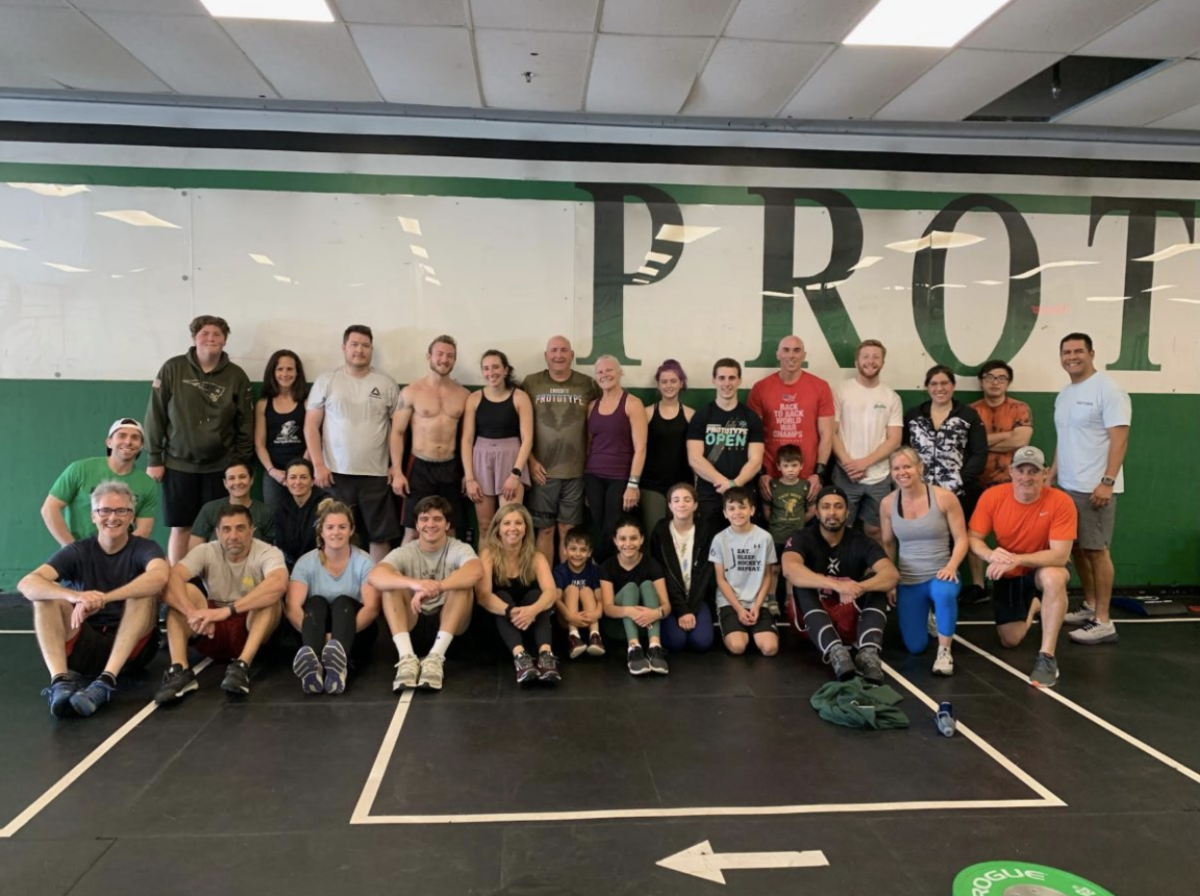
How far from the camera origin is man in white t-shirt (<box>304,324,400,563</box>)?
4566 millimetres

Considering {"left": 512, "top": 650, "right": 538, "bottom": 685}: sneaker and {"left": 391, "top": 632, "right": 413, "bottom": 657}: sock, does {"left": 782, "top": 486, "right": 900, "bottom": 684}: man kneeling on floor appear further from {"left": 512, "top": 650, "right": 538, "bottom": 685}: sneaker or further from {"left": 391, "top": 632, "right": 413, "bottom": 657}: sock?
{"left": 391, "top": 632, "right": 413, "bottom": 657}: sock

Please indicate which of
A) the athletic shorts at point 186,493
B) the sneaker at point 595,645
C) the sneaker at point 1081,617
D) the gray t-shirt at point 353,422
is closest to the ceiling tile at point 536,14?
the gray t-shirt at point 353,422

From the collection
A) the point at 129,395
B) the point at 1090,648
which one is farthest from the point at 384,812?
the point at 1090,648

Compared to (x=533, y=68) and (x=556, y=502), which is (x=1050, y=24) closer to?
(x=533, y=68)

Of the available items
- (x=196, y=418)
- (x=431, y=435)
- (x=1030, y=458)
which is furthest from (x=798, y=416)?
(x=196, y=418)

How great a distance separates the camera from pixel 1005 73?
427cm

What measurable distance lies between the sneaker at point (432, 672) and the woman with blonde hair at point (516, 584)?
1.19 feet

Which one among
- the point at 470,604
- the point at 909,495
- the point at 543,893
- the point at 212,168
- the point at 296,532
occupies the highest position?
the point at 212,168

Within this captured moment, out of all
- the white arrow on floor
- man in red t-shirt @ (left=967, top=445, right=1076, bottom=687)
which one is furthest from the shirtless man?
man in red t-shirt @ (left=967, top=445, right=1076, bottom=687)

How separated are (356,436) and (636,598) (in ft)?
6.45

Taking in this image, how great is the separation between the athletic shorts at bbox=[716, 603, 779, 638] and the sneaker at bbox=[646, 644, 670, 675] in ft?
1.36

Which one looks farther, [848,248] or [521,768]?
[848,248]

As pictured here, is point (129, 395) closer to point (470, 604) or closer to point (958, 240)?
point (470, 604)

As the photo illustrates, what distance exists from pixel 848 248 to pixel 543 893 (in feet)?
14.9
